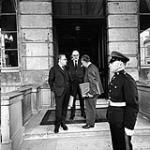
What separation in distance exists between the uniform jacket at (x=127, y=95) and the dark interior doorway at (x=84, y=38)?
608cm

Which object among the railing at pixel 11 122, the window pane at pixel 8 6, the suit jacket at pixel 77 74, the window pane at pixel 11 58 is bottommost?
the railing at pixel 11 122

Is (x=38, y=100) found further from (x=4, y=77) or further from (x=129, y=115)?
(x=129, y=115)

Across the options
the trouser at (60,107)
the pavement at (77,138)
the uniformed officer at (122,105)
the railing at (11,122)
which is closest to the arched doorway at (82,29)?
the pavement at (77,138)

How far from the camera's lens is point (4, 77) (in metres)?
8.12

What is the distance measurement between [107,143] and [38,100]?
12.4ft

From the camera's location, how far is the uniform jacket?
3.01 m

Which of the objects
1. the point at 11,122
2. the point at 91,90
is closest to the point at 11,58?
the point at 91,90

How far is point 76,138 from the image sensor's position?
5.05 m

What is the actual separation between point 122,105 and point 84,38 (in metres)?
7.58

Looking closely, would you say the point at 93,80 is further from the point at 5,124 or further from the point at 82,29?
the point at 82,29

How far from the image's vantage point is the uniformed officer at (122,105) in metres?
Result: 3.02

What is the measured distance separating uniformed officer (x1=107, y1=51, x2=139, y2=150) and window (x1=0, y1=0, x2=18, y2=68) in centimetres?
598

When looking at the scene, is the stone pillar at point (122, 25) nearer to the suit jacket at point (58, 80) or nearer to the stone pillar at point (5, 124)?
the suit jacket at point (58, 80)

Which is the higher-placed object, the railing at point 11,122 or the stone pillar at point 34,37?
the stone pillar at point 34,37
